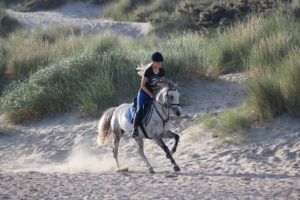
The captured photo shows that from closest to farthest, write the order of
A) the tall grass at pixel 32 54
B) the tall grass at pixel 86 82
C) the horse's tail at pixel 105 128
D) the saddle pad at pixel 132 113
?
the saddle pad at pixel 132 113, the horse's tail at pixel 105 128, the tall grass at pixel 86 82, the tall grass at pixel 32 54

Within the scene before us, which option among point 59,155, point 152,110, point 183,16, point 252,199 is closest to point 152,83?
point 152,110

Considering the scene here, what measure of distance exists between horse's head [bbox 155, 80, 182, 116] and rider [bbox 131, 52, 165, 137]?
15 cm

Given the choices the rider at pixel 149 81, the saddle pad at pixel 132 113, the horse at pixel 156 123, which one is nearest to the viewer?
the horse at pixel 156 123

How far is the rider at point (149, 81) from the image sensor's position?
32.9ft

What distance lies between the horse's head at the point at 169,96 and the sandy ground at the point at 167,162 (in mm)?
1211

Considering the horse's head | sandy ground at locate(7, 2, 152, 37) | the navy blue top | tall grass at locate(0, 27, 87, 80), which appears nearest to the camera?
the horse's head

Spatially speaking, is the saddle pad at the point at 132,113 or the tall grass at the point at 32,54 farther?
the tall grass at the point at 32,54

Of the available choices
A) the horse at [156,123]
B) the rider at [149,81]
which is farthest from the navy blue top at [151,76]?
the horse at [156,123]

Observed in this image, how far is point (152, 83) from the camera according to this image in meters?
10.1

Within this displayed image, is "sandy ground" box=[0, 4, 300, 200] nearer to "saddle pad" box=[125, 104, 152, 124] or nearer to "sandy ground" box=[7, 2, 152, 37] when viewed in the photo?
"saddle pad" box=[125, 104, 152, 124]

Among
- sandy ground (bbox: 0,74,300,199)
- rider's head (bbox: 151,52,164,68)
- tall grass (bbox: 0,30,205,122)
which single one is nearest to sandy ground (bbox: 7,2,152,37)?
tall grass (bbox: 0,30,205,122)

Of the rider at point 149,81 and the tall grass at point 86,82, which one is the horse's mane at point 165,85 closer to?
the rider at point 149,81

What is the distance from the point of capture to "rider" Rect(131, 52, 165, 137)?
1002 cm

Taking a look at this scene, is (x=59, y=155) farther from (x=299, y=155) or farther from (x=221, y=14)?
(x=221, y=14)
